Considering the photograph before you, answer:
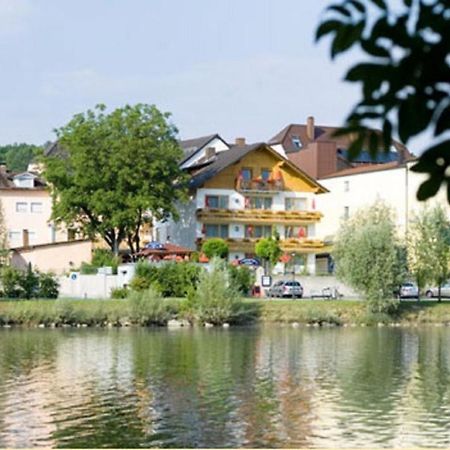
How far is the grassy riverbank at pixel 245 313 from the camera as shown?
5628 cm

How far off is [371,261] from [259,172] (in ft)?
86.7

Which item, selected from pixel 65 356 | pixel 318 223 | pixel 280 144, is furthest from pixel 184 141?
pixel 65 356

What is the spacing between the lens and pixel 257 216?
84938 mm

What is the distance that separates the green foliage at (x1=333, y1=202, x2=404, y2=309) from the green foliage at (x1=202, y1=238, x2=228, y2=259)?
45.1 feet

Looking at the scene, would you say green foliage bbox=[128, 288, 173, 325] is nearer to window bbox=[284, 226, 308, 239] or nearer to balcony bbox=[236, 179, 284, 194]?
balcony bbox=[236, 179, 284, 194]

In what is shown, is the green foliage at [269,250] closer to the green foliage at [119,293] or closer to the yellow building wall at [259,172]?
the yellow building wall at [259,172]

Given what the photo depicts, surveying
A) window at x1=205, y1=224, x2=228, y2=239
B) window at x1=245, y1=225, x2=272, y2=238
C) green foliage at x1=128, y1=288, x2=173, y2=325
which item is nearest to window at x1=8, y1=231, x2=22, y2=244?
window at x1=205, y1=224, x2=228, y2=239

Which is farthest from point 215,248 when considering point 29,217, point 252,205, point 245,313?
point 29,217

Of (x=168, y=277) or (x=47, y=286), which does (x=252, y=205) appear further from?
(x=47, y=286)

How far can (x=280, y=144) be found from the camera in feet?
374

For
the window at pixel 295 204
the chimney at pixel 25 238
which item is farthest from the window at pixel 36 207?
the window at pixel 295 204

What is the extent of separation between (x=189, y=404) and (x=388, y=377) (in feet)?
28.9

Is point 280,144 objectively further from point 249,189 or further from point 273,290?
point 273,290

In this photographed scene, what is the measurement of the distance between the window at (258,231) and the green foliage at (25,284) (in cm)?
2507
